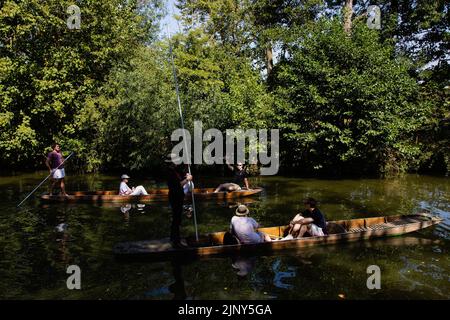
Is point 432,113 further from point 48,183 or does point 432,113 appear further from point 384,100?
point 48,183

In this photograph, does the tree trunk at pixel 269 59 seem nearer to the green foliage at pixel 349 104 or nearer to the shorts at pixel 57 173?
the green foliage at pixel 349 104

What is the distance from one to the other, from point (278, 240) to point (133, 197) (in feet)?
26.6

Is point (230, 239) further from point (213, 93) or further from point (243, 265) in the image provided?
point (213, 93)

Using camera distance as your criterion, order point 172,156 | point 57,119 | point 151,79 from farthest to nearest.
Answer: point 57,119, point 151,79, point 172,156

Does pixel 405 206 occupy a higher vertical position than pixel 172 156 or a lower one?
lower

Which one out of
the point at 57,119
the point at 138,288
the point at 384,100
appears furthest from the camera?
the point at 57,119

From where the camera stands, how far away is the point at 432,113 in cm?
2420

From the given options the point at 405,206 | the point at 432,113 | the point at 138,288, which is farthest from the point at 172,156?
the point at 432,113

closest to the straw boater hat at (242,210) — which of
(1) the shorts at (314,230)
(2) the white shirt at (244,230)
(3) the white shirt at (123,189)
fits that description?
(2) the white shirt at (244,230)

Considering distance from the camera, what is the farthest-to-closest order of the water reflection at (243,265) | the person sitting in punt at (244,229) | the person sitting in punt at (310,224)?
the person sitting in punt at (310,224)
the person sitting in punt at (244,229)
the water reflection at (243,265)

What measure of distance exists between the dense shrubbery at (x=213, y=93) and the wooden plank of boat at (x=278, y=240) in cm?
970

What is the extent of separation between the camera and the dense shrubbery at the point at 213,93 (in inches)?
849

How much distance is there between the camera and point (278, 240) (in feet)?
31.4
